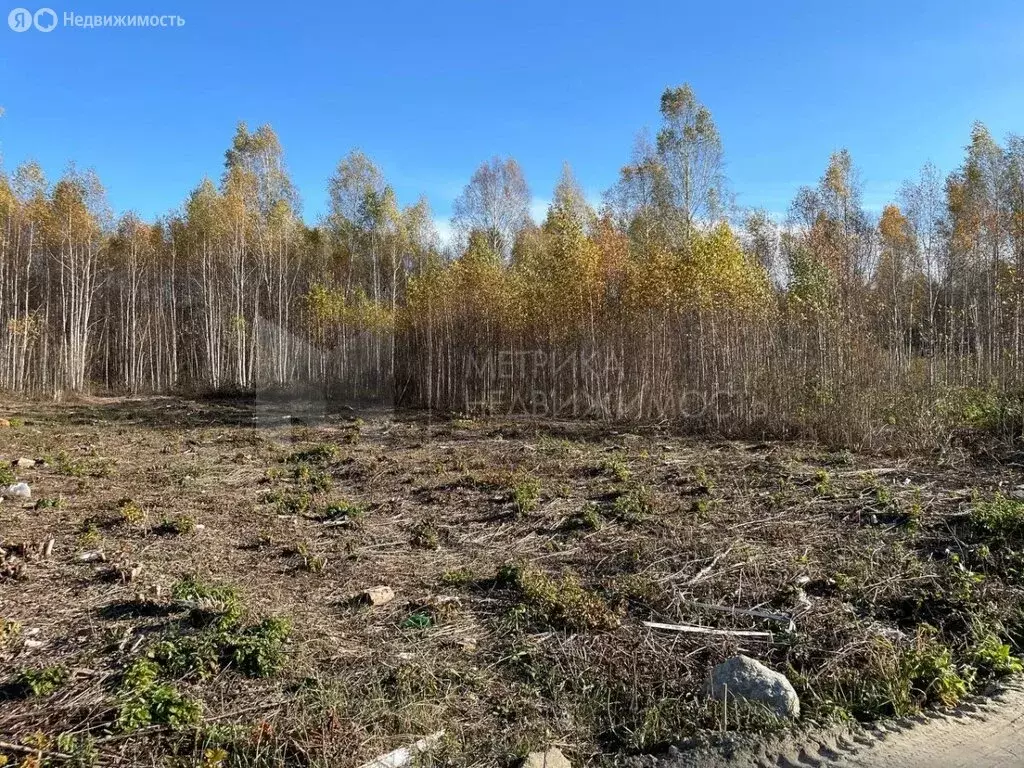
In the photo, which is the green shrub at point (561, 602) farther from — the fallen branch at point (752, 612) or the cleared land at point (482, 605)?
the fallen branch at point (752, 612)

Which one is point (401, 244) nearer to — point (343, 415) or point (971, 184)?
point (343, 415)

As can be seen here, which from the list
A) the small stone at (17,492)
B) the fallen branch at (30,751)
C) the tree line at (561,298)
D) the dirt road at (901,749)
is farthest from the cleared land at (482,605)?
the tree line at (561,298)

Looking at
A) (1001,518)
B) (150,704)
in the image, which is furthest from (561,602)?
(1001,518)

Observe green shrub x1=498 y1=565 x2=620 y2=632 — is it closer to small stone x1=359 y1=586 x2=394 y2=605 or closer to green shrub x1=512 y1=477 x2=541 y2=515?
small stone x1=359 y1=586 x2=394 y2=605

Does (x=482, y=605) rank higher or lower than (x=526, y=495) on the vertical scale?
lower

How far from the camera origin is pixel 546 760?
83.7 inches

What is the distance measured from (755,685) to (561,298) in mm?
11638

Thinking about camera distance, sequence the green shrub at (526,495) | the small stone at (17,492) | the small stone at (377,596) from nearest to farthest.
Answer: the small stone at (377,596) → the green shrub at (526,495) → the small stone at (17,492)

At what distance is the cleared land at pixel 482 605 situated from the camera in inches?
91.5

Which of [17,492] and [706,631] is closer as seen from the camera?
[706,631]

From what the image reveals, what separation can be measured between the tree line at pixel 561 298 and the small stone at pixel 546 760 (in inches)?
278

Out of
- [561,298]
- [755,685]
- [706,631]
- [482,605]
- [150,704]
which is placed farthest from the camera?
[561,298]

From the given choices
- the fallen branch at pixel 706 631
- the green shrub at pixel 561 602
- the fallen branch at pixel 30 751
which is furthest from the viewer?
the green shrub at pixel 561 602

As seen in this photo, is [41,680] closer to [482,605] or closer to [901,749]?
[482,605]
